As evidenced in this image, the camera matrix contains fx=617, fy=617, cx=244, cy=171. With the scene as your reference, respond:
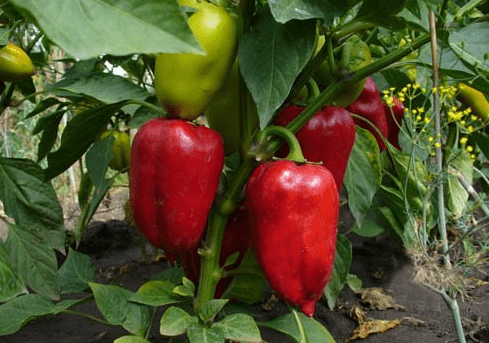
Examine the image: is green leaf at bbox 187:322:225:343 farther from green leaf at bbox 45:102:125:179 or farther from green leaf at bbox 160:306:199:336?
green leaf at bbox 45:102:125:179

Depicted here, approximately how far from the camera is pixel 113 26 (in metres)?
0.41

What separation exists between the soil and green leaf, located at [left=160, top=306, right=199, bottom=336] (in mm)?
348

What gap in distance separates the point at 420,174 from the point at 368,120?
0.39ft

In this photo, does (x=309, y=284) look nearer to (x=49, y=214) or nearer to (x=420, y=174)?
(x=420, y=174)

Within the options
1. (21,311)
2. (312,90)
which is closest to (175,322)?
(21,311)

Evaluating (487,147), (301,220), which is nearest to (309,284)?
(301,220)

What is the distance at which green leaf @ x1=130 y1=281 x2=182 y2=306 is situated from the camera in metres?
0.84

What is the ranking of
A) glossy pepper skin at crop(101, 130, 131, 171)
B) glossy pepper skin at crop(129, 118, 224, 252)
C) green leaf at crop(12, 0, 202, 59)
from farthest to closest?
glossy pepper skin at crop(101, 130, 131, 171), glossy pepper skin at crop(129, 118, 224, 252), green leaf at crop(12, 0, 202, 59)

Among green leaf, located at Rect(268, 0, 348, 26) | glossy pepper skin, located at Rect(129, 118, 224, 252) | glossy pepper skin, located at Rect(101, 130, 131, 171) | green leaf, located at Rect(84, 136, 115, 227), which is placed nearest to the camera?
green leaf, located at Rect(268, 0, 348, 26)

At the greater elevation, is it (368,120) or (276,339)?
(368,120)

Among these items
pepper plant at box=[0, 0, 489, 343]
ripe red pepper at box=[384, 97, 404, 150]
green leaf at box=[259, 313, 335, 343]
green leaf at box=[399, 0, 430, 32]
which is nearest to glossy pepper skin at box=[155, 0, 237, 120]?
pepper plant at box=[0, 0, 489, 343]

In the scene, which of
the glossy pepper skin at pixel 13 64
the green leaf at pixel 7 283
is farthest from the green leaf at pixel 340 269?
the glossy pepper skin at pixel 13 64

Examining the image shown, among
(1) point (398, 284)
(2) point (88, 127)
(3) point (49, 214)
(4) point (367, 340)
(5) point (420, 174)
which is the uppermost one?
(2) point (88, 127)

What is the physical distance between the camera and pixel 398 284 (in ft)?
4.86
